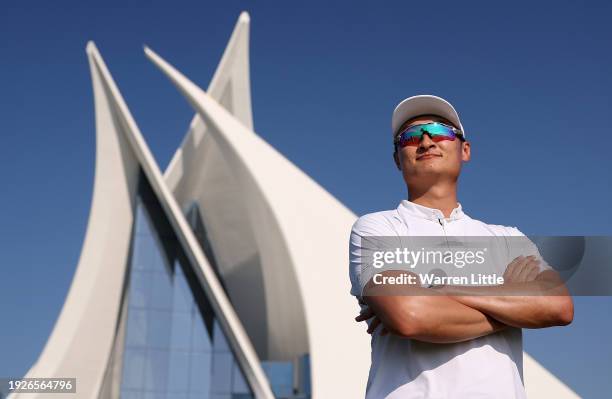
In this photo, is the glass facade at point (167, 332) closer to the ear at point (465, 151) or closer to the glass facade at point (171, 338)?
the glass facade at point (171, 338)

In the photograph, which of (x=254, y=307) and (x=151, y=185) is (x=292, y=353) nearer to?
(x=254, y=307)

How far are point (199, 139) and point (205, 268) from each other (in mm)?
5373

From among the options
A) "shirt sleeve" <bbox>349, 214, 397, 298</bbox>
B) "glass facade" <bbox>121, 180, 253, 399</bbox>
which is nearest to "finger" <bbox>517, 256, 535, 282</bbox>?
"shirt sleeve" <bbox>349, 214, 397, 298</bbox>

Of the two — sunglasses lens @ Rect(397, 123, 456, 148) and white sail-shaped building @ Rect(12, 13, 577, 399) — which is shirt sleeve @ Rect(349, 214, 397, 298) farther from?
white sail-shaped building @ Rect(12, 13, 577, 399)

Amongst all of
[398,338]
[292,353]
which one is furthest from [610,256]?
[292,353]

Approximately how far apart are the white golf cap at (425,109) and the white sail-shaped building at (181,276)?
371 inches

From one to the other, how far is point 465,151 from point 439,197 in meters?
0.23

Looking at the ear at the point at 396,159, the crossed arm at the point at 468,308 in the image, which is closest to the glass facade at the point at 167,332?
the ear at the point at 396,159

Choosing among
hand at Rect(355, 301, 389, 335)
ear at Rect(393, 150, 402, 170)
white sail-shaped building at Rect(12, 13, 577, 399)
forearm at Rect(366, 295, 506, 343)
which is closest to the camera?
forearm at Rect(366, 295, 506, 343)

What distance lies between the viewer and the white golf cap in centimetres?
187

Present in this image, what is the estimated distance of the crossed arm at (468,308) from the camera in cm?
150

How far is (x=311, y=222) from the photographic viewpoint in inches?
485

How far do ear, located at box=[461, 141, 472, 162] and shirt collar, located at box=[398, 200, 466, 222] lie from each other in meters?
0.20

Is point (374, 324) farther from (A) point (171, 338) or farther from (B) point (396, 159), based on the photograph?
(A) point (171, 338)
